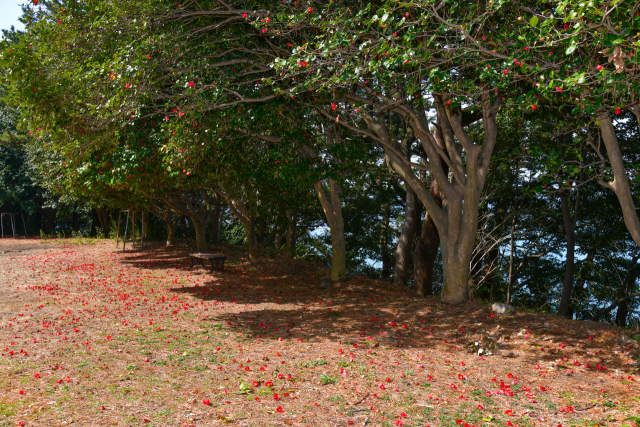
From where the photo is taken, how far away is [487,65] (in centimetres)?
618

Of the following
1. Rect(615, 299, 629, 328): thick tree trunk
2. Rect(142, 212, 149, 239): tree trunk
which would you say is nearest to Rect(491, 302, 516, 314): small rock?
Rect(615, 299, 629, 328): thick tree trunk

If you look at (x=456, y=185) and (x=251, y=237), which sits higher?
(x=456, y=185)

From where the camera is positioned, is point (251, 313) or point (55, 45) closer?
point (55, 45)

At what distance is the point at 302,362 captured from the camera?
254 inches

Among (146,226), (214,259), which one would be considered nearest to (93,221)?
(146,226)

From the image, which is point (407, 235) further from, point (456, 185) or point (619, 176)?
point (619, 176)

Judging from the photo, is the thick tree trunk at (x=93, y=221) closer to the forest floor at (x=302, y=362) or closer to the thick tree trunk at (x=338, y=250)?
the forest floor at (x=302, y=362)

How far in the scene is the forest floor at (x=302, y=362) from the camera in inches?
183

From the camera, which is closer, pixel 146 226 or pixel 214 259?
pixel 214 259

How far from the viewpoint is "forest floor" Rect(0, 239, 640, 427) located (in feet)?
15.2

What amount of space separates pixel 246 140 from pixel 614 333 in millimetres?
9269

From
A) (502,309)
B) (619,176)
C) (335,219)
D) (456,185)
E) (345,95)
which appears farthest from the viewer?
(335,219)

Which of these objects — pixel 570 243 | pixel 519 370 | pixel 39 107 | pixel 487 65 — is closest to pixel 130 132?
pixel 39 107

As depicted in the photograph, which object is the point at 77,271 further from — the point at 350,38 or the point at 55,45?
the point at 350,38
